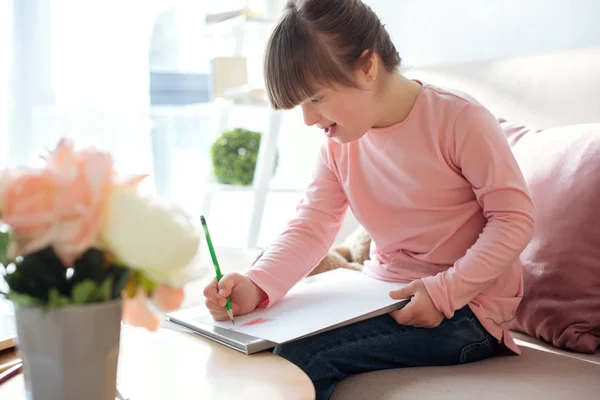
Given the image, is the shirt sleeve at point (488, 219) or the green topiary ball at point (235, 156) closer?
the shirt sleeve at point (488, 219)

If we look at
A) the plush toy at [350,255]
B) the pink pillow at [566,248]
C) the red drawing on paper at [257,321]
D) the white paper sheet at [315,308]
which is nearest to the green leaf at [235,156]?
the plush toy at [350,255]

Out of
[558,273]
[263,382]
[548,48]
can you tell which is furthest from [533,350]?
[548,48]

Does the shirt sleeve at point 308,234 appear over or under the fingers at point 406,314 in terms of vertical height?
over

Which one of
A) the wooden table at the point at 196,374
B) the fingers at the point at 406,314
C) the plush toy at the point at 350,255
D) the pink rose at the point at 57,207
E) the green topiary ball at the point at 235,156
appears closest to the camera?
the pink rose at the point at 57,207

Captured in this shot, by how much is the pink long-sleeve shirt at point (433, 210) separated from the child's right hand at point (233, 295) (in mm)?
20

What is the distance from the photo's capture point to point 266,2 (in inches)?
103

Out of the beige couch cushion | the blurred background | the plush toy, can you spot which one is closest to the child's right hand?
the beige couch cushion

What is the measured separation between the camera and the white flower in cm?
51

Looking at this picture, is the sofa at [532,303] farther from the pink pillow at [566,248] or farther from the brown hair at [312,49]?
the brown hair at [312,49]

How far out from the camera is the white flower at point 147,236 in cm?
51

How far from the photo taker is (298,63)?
1.01 meters

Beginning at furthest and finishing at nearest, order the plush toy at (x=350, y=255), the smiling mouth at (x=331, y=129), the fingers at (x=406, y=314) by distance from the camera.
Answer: the plush toy at (x=350, y=255)
the smiling mouth at (x=331, y=129)
the fingers at (x=406, y=314)

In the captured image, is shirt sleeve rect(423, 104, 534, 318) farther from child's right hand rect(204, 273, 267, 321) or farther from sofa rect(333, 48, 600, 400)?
child's right hand rect(204, 273, 267, 321)

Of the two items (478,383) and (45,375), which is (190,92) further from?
(45,375)
